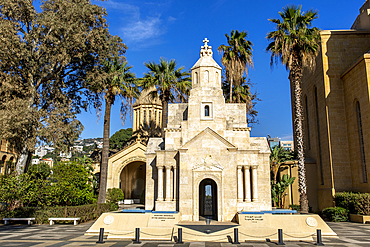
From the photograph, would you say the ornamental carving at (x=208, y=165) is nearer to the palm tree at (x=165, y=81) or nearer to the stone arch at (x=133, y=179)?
the palm tree at (x=165, y=81)

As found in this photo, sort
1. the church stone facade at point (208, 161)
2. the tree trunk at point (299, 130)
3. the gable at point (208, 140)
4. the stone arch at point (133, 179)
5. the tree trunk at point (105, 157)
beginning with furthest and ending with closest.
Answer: the stone arch at point (133, 179)
the tree trunk at point (105, 157)
the tree trunk at point (299, 130)
the gable at point (208, 140)
the church stone facade at point (208, 161)

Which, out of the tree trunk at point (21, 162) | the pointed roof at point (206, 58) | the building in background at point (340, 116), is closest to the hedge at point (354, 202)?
the building in background at point (340, 116)

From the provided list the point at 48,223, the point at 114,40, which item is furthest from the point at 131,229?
the point at 114,40

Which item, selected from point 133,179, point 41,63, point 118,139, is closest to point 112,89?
point 41,63

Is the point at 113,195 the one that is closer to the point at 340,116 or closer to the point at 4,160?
the point at 340,116

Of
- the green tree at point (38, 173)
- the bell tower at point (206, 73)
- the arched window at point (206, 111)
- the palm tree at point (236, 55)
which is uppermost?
the palm tree at point (236, 55)

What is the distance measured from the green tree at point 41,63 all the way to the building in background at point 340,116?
Answer: 20.8m

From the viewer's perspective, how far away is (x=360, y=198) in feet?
71.5

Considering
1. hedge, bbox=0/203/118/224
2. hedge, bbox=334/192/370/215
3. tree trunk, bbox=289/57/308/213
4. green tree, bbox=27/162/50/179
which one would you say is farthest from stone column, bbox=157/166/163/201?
hedge, bbox=334/192/370/215

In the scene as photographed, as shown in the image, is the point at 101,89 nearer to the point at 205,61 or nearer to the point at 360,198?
the point at 205,61

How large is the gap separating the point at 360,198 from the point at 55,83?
26111mm

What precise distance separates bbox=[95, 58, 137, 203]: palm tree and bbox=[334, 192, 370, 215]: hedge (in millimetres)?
19650

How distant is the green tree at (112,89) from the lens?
88.6ft

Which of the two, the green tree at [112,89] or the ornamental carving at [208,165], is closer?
the ornamental carving at [208,165]
